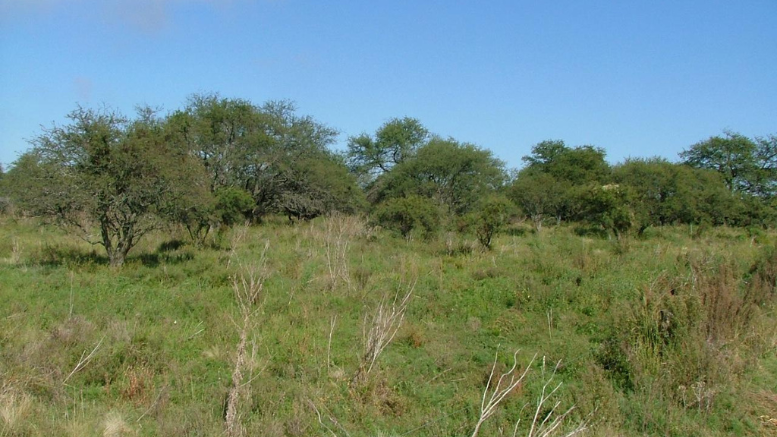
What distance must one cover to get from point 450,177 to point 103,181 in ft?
55.7

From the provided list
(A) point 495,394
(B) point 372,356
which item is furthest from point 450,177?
(A) point 495,394

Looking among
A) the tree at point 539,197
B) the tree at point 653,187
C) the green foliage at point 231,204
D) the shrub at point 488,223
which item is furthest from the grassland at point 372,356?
the tree at point 539,197

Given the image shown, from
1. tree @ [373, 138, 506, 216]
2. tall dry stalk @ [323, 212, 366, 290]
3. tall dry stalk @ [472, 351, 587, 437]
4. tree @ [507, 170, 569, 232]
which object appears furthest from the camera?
tree @ [373, 138, 506, 216]

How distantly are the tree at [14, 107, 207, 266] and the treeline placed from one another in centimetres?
2

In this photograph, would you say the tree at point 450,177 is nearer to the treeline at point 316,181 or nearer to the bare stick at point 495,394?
the treeline at point 316,181

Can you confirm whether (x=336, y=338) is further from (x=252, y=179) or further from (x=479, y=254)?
(x=252, y=179)

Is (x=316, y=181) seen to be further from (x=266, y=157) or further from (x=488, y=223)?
(x=488, y=223)

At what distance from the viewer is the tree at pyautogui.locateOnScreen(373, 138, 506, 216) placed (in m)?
25.0

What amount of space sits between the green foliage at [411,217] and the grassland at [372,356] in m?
6.20

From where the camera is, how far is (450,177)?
25359 mm

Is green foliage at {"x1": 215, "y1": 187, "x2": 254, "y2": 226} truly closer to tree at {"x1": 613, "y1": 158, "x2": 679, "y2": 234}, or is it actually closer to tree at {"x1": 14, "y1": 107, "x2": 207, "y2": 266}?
tree at {"x1": 14, "y1": 107, "x2": 207, "y2": 266}

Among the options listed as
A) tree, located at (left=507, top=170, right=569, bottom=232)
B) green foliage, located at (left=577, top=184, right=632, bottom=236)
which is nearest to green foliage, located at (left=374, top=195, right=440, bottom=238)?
green foliage, located at (left=577, top=184, right=632, bottom=236)

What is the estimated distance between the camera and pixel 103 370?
6320 mm

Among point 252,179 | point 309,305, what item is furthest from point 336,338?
point 252,179
